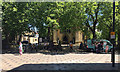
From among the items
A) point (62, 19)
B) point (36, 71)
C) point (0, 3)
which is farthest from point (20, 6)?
point (36, 71)

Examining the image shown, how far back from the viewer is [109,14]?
57.9 feet

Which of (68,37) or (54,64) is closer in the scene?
(54,64)

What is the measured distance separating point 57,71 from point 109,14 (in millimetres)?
14118

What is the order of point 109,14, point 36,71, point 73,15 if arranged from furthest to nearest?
1. point 109,14
2. point 73,15
3. point 36,71

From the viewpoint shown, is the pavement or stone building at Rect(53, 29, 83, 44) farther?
stone building at Rect(53, 29, 83, 44)

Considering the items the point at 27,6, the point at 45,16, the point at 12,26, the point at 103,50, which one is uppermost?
the point at 27,6

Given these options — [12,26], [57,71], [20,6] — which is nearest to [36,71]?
[57,71]

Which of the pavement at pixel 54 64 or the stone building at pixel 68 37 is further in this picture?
the stone building at pixel 68 37

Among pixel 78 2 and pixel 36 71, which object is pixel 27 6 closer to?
pixel 78 2

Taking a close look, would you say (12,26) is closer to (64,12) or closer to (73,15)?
(64,12)

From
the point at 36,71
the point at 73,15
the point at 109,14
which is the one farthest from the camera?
the point at 109,14

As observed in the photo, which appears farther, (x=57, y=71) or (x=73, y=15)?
(x=73, y=15)

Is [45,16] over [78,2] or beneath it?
beneath

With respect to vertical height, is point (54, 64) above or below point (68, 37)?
below
